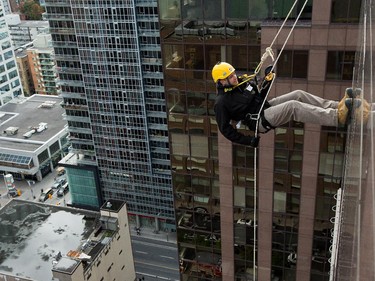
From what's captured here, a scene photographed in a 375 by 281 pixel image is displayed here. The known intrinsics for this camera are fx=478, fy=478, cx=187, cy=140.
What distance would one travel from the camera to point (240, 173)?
2466 cm

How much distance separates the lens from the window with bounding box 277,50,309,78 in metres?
20.3

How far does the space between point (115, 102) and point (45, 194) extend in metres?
29.4

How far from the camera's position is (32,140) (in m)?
90.2

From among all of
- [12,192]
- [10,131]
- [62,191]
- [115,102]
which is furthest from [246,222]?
[10,131]

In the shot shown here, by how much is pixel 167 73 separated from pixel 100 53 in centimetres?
3972

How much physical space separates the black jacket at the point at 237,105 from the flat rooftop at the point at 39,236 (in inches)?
1203

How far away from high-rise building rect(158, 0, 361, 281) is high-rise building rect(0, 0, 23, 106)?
88.8m

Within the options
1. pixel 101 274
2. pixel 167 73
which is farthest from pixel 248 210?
pixel 101 274

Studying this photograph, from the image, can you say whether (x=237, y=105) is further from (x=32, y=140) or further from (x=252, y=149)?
(x=32, y=140)

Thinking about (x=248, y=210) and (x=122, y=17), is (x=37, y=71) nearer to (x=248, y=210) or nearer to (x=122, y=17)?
(x=122, y=17)

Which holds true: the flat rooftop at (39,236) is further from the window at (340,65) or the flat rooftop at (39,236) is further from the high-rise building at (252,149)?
the window at (340,65)

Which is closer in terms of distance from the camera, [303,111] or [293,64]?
[303,111]

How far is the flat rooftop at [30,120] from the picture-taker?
89625 millimetres

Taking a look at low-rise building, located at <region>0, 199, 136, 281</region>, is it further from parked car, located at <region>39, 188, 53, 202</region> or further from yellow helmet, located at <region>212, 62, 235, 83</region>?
yellow helmet, located at <region>212, 62, 235, 83</region>
